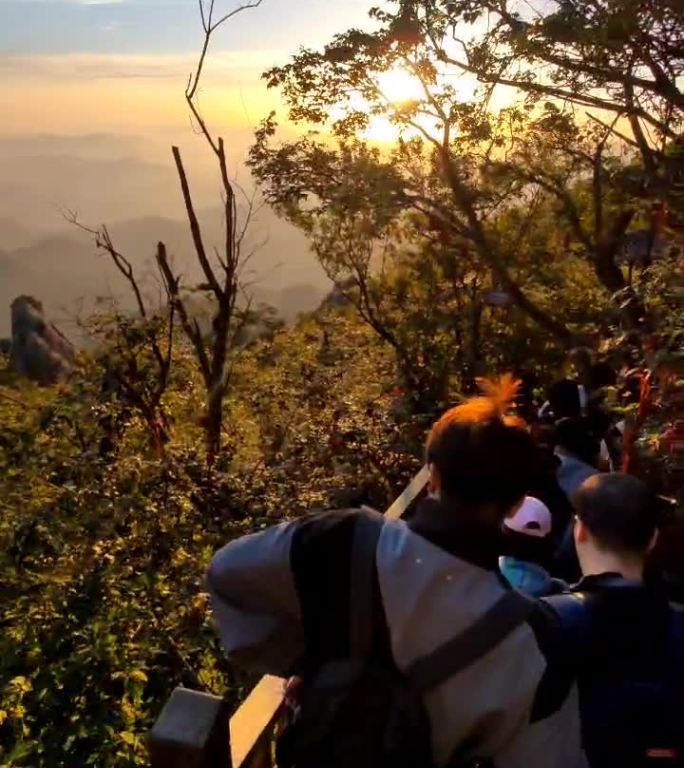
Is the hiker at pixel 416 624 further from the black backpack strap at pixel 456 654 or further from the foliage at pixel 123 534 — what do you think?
the foliage at pixel 123 534

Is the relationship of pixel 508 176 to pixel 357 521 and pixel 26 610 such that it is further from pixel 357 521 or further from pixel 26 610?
pixel 357 521

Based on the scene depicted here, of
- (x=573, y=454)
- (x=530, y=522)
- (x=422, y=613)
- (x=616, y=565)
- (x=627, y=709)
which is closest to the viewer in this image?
(x=422, y=613)

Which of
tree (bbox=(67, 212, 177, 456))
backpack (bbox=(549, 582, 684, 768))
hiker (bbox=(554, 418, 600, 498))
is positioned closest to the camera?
backpack (bbox=(549, 582, 684, 768))

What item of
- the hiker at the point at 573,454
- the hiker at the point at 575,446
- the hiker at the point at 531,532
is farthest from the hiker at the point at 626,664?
the hiker at the point at 575,446

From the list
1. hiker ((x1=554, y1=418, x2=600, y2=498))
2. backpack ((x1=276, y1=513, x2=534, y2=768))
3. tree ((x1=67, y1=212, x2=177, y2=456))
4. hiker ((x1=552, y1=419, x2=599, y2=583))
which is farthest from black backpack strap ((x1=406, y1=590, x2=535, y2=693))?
tree ((x1=67, y1=212, x2=177, y2=456))

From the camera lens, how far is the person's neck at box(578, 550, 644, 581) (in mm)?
2006

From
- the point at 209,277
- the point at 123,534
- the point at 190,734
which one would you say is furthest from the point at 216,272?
the point at 190,734

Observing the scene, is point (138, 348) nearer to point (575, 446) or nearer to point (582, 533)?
point (575, 446)

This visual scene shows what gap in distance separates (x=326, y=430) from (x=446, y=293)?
15.4ft

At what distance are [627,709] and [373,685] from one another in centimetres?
63

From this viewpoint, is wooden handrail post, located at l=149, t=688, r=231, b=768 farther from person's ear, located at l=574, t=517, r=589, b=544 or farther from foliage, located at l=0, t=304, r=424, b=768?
foliage, located at l=0, t=304, r=424, b=768

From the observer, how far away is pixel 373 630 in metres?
1.62

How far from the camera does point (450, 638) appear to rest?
161 cm

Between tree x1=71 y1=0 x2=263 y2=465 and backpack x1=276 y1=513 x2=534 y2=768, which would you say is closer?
backpack x1=276 y1=513 x2=534 y2=768
